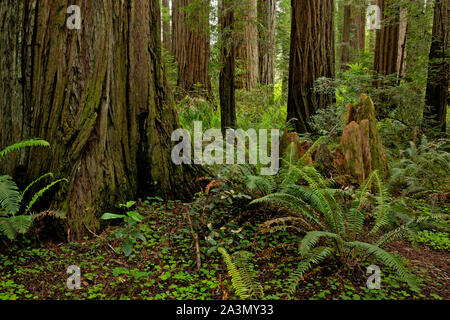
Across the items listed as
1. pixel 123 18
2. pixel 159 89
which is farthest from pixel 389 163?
pixel 123 18

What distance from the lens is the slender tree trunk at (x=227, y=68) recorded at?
573cm

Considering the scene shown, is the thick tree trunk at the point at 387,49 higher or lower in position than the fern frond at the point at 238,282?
higher

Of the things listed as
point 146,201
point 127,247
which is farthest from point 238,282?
point 146,201

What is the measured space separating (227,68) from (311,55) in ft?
5.44

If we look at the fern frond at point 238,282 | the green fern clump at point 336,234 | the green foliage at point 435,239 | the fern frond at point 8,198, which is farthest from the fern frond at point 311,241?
the fern frond at point 8,198

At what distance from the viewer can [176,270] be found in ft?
Result: 8.52

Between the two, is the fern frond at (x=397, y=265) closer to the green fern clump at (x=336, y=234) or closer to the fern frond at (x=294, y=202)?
the green fern clump at (x=336, y=234)

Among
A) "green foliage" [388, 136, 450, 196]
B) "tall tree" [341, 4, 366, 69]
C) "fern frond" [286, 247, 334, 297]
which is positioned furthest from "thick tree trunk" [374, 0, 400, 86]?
"tall tree" [341, 4, 366, 69]

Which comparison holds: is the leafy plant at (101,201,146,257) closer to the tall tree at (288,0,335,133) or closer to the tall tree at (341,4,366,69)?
the tall tree at (288,0,335,133)

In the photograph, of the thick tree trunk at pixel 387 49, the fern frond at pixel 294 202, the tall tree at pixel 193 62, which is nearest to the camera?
the fern frond at pixel 294 202

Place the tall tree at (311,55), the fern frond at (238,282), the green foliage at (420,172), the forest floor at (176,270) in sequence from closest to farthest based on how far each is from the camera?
the fern frond at (238,282)
the forest floor at (176,270)
the green foliage at (420,172)
the tall tree at (311,55)

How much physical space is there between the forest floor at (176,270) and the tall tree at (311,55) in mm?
3550

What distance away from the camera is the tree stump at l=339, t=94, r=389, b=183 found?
168 inches

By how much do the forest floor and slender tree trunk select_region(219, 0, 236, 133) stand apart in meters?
3.31
